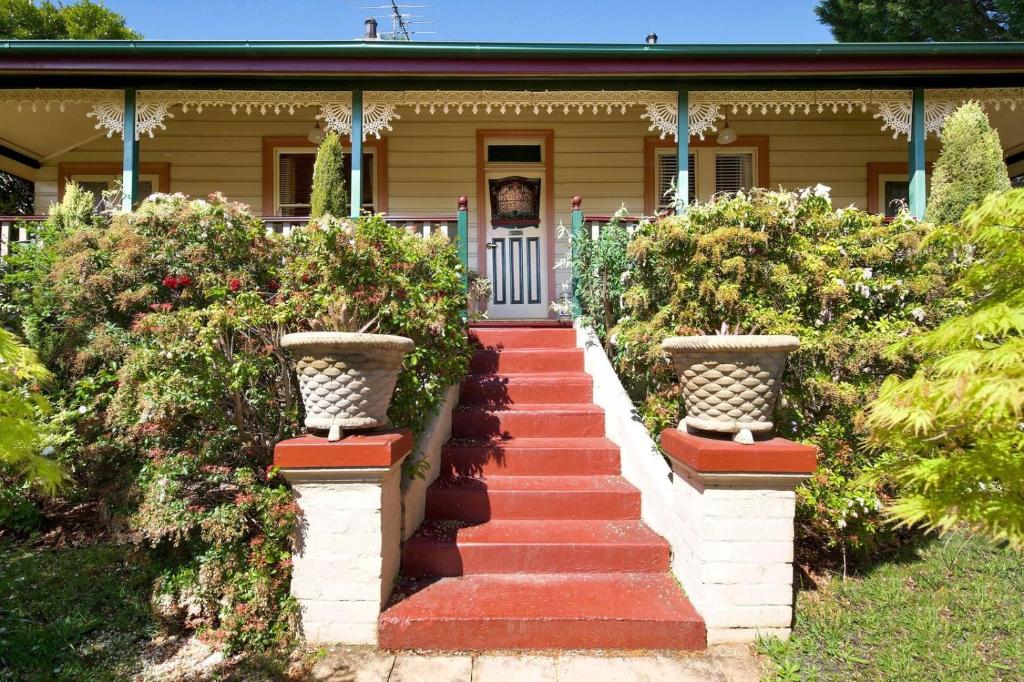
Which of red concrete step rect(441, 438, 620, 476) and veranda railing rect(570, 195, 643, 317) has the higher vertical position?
veranda railing rect(570, 195, 643, 317)

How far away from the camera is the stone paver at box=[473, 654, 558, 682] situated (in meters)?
2.47

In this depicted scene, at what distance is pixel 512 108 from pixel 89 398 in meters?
6.11

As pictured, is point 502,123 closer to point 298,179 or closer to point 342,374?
point 298,179

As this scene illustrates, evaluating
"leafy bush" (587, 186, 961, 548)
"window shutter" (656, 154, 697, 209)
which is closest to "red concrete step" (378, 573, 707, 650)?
"leafy bush" (587, 186, 961, 548)

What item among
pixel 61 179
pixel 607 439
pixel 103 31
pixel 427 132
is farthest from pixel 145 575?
pixel 103 31

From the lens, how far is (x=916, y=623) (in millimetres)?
2770

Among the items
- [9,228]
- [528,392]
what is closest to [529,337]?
[528,392]

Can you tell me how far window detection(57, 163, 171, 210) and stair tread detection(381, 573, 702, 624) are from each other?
7.54 m

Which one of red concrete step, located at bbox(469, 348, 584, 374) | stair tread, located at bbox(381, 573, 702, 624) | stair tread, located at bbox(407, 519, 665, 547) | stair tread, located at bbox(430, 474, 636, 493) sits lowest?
stair tread, located at bbox(381, 573, 702, 624)

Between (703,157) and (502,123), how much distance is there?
9.97ft

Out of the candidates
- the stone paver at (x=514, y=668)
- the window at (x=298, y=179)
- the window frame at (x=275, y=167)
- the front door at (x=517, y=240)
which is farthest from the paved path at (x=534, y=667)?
the window at (x=298, y=179)

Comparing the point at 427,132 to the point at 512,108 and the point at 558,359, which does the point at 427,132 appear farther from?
the point at 558,359

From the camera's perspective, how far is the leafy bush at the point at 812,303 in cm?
332

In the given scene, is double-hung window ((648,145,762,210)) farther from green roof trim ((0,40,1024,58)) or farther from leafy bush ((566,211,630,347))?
leafy bush ((566,211,630,347))
